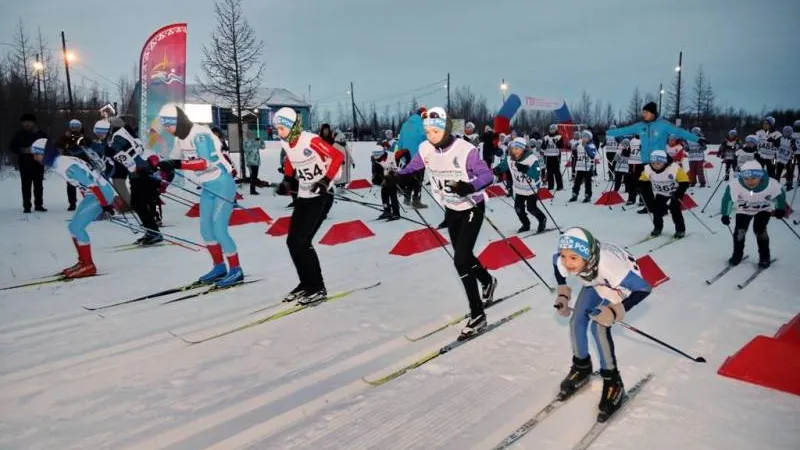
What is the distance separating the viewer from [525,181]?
9.45m

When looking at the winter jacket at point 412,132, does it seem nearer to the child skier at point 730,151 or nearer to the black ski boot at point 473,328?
the black ski boot at point 473,328

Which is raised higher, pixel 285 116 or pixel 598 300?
pixel 285 116

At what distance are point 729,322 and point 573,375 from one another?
7.51 ft

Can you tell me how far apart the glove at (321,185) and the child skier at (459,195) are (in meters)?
1.18

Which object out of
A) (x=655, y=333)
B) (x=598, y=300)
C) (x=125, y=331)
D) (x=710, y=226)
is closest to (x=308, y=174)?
(x=125, y=331)

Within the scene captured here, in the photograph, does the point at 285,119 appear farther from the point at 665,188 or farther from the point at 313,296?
the point at 665,188

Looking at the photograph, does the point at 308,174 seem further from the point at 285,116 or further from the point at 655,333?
the point at 655,333

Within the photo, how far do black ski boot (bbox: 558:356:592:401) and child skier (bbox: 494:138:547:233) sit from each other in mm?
6198

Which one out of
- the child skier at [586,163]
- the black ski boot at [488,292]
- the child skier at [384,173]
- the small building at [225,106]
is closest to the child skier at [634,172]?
the child skier at [586,163]

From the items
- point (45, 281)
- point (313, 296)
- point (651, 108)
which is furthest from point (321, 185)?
point (651, 108)

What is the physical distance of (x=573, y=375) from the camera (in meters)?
3.46

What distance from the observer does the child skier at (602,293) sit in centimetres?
304

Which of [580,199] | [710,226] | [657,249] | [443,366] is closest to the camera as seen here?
[443,366]

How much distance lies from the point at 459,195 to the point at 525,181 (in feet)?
17.9
